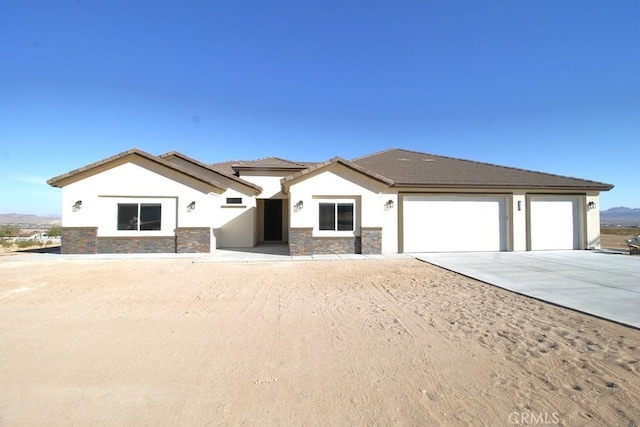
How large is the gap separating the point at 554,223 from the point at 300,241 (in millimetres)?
13082

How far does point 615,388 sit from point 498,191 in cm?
1322

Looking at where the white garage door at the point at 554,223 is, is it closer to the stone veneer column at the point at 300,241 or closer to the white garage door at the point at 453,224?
the white garage door at the point at 453,224

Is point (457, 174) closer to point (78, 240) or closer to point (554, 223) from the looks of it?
point (554, 223)

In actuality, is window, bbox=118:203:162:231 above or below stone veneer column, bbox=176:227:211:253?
above

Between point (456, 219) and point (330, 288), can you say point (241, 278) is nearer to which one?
point (330, 288)

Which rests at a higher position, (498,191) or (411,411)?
(498,191)

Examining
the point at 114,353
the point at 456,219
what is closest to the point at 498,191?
the point at 456,219

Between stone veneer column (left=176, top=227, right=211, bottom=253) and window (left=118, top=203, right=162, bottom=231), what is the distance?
3.81 feet

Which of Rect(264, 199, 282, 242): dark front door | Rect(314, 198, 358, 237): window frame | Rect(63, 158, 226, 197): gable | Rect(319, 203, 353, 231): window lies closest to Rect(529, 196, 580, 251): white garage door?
Rect(314, 198, 358, 237): window frame

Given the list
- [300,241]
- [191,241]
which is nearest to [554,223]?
[300,241]

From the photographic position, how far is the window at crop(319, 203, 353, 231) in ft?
45.0

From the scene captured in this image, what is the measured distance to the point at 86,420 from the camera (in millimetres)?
2695

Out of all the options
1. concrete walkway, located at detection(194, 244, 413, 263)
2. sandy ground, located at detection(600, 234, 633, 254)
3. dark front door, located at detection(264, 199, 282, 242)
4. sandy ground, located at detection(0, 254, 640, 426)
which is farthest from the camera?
dark front door, located at detection(264, 199, 282, 242)

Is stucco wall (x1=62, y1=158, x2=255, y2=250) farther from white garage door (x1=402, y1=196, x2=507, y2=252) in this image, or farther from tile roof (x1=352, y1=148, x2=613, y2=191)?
white garage door (x1=402, y1=196, x2=507, y2=252)
